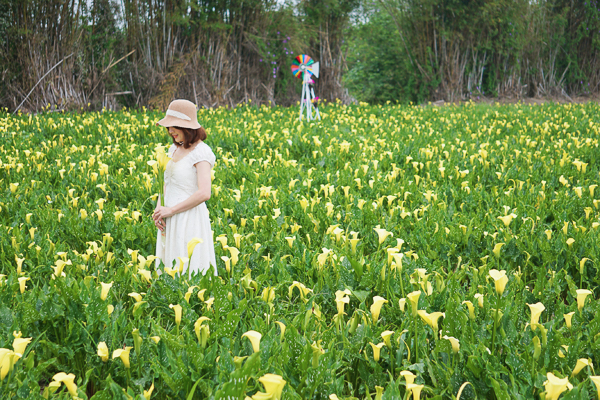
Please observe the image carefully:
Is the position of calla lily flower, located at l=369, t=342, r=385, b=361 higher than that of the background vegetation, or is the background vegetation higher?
the background vegetation

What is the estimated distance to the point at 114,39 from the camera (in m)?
12.1

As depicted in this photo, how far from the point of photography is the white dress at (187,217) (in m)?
3.01

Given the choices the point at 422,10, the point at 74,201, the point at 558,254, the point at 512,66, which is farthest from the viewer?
the point at 512,66

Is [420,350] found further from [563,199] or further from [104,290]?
[563,199]

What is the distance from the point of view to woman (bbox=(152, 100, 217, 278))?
2.95m

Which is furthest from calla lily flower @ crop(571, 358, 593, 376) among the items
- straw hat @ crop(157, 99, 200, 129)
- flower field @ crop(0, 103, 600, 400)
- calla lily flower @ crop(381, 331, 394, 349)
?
straw hat @ crop(157, 99, 200, 129)

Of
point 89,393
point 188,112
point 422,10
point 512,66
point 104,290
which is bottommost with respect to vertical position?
point 89,393

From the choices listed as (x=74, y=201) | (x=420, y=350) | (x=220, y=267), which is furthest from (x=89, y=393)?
(x=74, y=201)

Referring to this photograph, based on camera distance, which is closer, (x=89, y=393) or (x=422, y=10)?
(x=89, y=393)

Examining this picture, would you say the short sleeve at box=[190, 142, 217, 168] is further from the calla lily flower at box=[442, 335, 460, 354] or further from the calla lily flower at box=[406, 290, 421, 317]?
the calla lily flower at box=[442, 335, 460, 354]

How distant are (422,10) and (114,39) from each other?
10896 millimetres

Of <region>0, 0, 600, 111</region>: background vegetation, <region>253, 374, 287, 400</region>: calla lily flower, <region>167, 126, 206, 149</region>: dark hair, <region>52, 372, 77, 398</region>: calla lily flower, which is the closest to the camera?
<region>253, 374, 287, 400</region>: calla lily flower

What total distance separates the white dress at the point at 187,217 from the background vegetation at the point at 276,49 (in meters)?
9.85

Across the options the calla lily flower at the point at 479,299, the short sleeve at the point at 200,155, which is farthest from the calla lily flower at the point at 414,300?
the short sleeve at the point at 200,155
